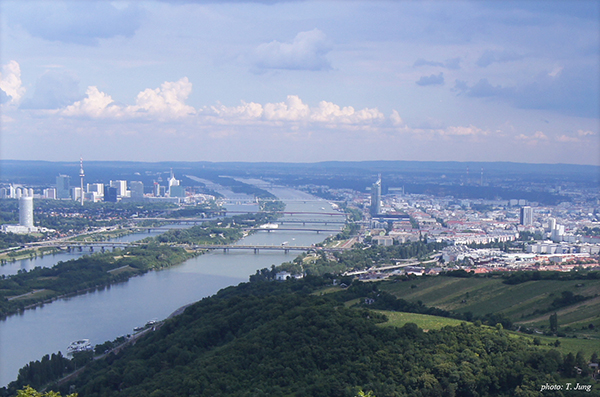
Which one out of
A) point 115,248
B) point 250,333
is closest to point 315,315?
point 250,333

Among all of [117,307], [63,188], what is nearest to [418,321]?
[117,307]

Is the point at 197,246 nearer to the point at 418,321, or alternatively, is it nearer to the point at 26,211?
the point at 26,211

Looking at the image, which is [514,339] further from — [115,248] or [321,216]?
[321,216]

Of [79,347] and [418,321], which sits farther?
[79,347]

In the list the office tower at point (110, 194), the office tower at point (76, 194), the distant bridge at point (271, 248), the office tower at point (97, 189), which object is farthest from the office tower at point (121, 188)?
the distant bridge at point (271, 248)

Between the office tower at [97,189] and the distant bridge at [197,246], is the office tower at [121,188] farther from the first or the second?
the distant bridge at [197,246]

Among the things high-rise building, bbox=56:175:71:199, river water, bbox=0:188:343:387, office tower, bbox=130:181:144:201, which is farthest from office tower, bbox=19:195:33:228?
high-rise building, bbox=56:175:71:199

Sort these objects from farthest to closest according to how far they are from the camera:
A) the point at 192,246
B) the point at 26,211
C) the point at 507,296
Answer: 1. the point at 26,211
2. the point at 192,246
3. the point at 507,296

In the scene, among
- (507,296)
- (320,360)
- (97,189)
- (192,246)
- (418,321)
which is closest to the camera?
(320,360)
